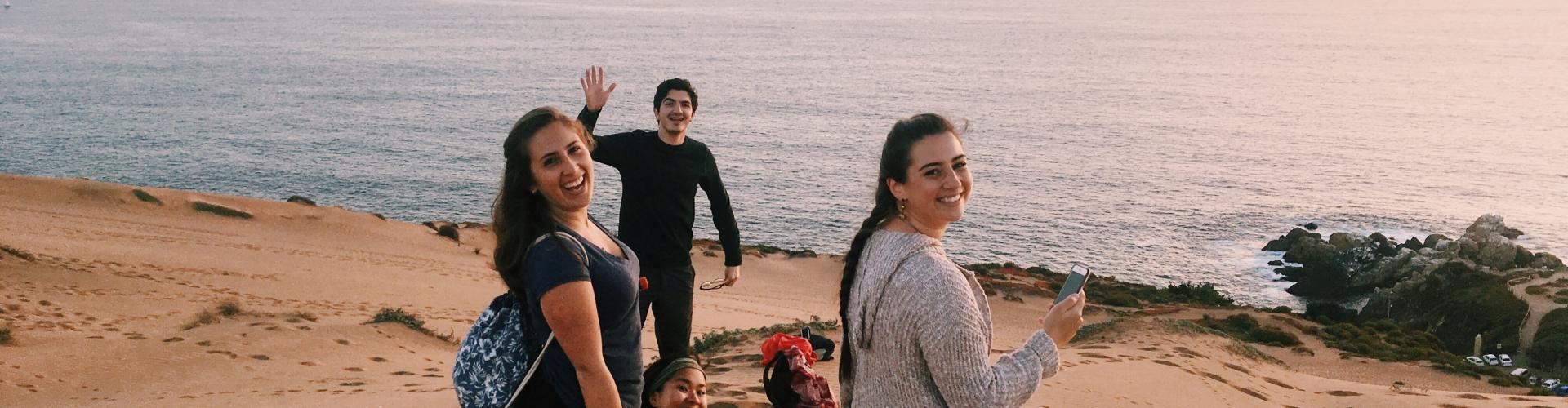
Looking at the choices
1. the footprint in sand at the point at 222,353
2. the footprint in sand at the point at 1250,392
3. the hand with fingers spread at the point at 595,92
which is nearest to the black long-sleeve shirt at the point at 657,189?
the hand with fingers spread at the point at 595,92

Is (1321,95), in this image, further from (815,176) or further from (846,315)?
(846,315)

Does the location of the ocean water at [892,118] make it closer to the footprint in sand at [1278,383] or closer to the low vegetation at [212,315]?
the footprint in sand at [1278,383]

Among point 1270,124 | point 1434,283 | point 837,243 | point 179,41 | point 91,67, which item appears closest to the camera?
point 1434,283

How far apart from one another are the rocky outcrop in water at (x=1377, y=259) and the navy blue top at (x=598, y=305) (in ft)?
125

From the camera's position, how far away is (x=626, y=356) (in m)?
3.55

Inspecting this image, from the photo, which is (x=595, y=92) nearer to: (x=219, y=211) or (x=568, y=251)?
(x=568, y=251)

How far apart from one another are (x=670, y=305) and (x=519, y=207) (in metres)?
3.00

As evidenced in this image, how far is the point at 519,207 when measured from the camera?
335 centimetres

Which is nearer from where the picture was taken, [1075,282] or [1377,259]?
[1075,282]

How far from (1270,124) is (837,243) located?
4747 centimetres

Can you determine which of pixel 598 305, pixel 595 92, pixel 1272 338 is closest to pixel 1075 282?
pixel 598 305

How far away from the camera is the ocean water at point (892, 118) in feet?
161

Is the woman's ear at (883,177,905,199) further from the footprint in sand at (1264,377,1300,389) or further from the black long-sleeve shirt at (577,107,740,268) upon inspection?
the footprint in sand at (1264,377,1300,389)

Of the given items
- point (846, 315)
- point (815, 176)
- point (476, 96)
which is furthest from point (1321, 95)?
point (846, 315)
